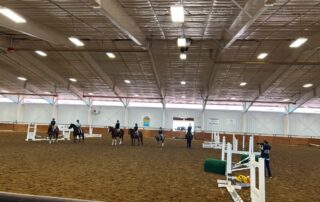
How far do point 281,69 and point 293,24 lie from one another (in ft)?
30.9

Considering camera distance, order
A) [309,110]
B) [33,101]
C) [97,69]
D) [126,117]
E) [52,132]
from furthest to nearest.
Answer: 1. [33,101]
2. [126,117]
3. [309,110]
4. [97,69]
5. [52,132]

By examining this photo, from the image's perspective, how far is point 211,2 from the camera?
13750 millimetres

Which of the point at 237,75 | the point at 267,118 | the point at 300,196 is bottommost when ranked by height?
the point at 300,196

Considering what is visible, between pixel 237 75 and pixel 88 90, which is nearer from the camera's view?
pixel 237 75

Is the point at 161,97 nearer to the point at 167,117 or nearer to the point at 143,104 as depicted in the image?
the point at 167,117

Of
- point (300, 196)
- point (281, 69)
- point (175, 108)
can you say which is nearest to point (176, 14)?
point (300, 196)

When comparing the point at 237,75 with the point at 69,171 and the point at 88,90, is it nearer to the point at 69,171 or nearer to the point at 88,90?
the point at 88,90

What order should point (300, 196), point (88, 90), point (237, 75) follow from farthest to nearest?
1. point (88, 90)
2. point (237, 75)
3. point (300, 196)

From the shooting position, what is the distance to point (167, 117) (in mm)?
43062

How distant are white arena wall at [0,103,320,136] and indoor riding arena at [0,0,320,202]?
139 mm

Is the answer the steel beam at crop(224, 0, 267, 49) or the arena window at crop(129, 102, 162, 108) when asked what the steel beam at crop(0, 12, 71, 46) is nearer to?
the steel beam at crop(224, 0, 267, 49)

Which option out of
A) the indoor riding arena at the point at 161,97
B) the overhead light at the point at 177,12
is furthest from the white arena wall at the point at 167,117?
the overhead light at the point at 177,12

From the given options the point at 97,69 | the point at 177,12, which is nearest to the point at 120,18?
the point at 177,12

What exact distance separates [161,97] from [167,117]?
22.1 feet
